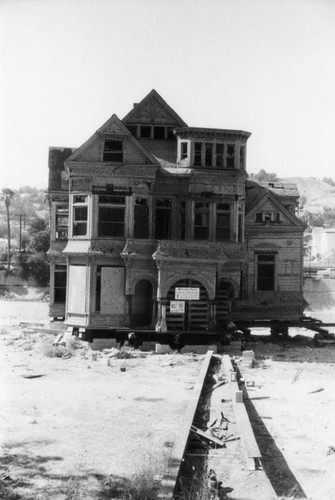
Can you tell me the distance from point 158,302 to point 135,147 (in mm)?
7559

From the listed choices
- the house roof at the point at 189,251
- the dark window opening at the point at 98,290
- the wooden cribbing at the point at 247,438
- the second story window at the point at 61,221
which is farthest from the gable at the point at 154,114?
the wooden cribbing at the point at 247,438

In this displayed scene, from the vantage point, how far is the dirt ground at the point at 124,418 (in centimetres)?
1066

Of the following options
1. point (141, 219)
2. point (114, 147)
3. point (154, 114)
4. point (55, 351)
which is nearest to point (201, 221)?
point (141, 219)

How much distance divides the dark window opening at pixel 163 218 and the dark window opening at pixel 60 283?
716 centimetres

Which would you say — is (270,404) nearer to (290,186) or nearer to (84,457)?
(84,457)

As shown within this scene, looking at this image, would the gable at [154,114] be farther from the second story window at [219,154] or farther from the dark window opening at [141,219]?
the dark window opening at [141,219]

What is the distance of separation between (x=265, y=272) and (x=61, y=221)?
12615 millimetres

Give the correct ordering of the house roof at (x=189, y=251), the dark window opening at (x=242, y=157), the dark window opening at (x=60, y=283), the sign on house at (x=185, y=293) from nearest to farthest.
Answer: the house roof at (x=189, y=251) < the sign on house at (x=185, y=293) < the dark window opening at (x=242, y=157) < the dark window opening at (x=60, y=283)

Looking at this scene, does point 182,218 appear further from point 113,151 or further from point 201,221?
point 113,151

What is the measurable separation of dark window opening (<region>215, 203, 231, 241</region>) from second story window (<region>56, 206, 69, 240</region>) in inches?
391

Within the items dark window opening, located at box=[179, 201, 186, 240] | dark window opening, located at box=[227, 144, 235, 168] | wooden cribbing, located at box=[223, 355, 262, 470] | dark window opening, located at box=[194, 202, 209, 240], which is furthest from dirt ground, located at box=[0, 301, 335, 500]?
dark window opening, located at box=[227, 144, 235, 168]

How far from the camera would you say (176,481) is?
9.60 meters

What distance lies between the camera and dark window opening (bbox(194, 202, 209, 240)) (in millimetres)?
30734

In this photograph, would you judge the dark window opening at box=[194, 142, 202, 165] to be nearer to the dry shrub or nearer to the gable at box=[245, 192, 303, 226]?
the gable at box=[245, 192, 303, 226]
